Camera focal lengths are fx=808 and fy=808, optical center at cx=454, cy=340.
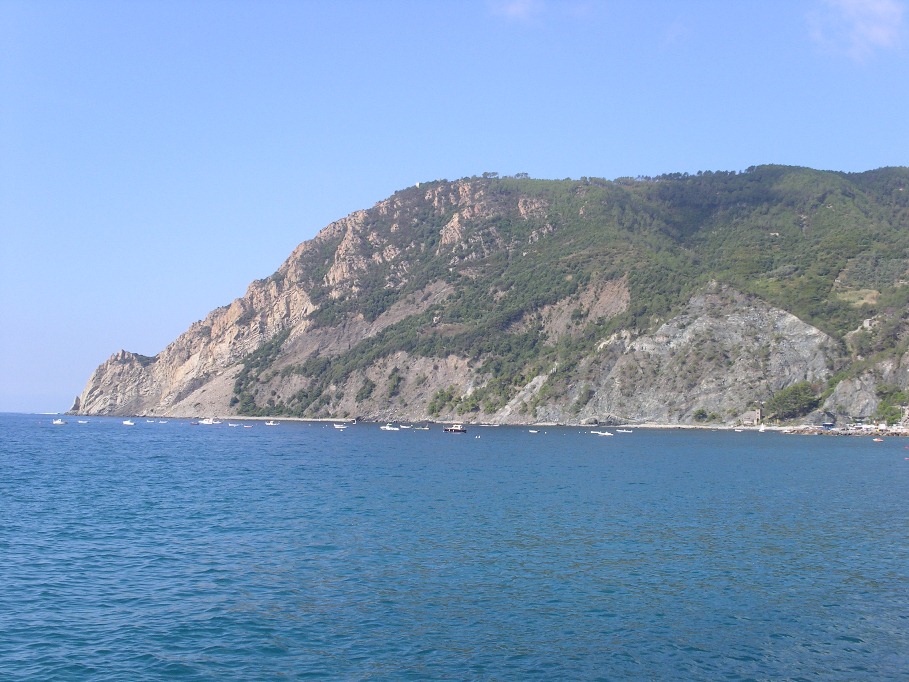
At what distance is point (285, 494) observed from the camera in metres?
50.3

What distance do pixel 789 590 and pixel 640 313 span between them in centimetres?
14494

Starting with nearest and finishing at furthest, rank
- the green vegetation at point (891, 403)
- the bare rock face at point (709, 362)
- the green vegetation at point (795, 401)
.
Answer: the green vegetation at point (891, 403)
the green vegetation at point (795, 401)
the bare rock face at point (709, 362)

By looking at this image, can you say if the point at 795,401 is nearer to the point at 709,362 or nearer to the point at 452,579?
the point at 709,362

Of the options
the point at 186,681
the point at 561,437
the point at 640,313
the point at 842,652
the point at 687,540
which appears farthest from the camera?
the point at 640,313

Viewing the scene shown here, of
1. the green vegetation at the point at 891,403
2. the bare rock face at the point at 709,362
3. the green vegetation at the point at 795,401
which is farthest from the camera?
the bare rock face at the point at 709,362

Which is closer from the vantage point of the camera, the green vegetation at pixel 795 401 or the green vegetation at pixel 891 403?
the green vegetation at pixel 891 403

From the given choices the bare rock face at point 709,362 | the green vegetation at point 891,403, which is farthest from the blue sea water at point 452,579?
the bare rock face at point 709,362

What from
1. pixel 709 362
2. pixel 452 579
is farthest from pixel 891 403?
pixel 452 579

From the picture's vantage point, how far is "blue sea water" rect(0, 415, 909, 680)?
65.2 ft

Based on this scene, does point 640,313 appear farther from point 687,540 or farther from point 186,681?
point 186,681

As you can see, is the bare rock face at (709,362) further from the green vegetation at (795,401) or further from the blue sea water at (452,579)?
the blue sea water at (452,579)

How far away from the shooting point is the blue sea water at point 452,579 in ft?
65.2

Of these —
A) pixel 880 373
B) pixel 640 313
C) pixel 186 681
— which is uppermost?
pixel 640 313

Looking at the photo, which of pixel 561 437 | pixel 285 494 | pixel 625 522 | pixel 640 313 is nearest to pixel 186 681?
pixel 625 522
